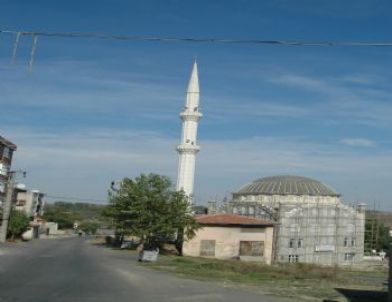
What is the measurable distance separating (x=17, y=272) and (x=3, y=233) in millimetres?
30385

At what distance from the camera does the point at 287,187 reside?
81.1 meters

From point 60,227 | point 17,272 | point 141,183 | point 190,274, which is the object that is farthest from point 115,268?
point 60,227

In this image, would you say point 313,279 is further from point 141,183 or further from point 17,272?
point 141,183

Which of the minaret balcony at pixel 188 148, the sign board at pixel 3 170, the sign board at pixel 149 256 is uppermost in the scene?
the minaret balcony at pixel 188 148

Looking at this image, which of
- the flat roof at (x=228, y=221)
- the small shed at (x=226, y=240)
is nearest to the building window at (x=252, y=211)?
the flat roof at (x=228, y=221)

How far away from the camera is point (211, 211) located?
69.3 m

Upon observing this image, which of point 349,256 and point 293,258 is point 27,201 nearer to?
point 293,258

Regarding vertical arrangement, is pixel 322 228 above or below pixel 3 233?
above

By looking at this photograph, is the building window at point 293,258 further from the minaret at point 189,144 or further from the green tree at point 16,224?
the green tree at point 16,224

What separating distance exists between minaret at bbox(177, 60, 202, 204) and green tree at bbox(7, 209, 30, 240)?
18.6m

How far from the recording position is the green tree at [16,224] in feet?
189

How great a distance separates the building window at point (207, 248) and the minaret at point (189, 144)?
52.1 feet

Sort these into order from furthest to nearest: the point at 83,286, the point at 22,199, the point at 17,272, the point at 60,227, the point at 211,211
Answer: the point at 60,227 → the point at 22,199 → the point at 211,211 → the point at 17,272 → the point at 83,286

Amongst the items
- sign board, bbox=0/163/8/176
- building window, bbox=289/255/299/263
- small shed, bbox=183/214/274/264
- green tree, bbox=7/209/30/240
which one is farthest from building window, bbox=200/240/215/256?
sign board, bbox=0/163/8/176
